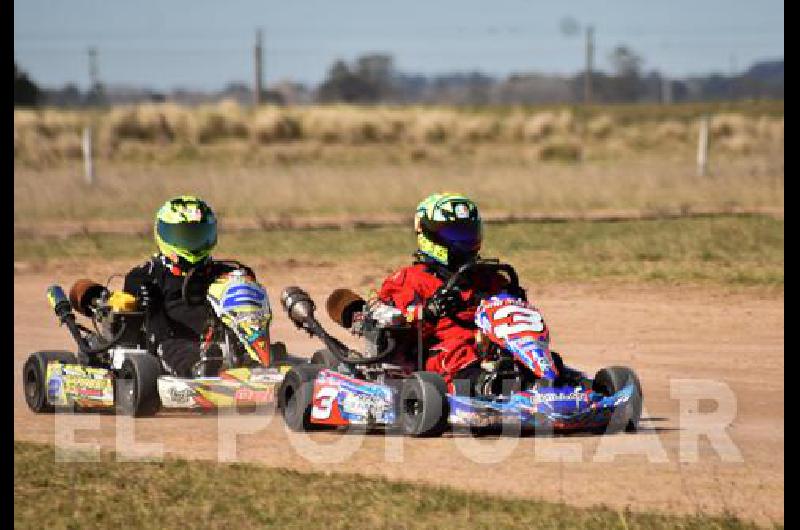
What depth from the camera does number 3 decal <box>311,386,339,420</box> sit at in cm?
920


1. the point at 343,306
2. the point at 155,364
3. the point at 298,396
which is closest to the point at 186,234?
the point at 155,364

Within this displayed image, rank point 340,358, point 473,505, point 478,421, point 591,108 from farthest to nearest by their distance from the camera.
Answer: point 591,108, point 340,358, point 478,421, point 473,505

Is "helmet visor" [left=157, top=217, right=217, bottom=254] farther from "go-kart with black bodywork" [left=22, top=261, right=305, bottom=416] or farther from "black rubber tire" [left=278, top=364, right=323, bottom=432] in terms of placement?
"black rubber tire" [left=278, top=364, right=323, bottom=432]

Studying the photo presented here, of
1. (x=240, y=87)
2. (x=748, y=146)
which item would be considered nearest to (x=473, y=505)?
(x=748, y=146)

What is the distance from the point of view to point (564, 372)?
30.3 ft

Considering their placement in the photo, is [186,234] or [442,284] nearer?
[442,284]

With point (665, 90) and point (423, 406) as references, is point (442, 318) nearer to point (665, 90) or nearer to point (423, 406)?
point (423, 406)

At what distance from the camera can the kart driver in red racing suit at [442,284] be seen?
9398 millimetres

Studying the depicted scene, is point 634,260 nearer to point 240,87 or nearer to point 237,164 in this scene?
point 237,164

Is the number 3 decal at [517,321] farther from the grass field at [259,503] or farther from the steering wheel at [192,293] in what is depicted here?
the steering wheel at [192,293]

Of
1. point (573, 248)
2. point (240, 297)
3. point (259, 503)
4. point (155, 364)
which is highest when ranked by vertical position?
point (573, 248)

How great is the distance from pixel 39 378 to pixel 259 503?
3.71 m

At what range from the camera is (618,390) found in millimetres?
9016
